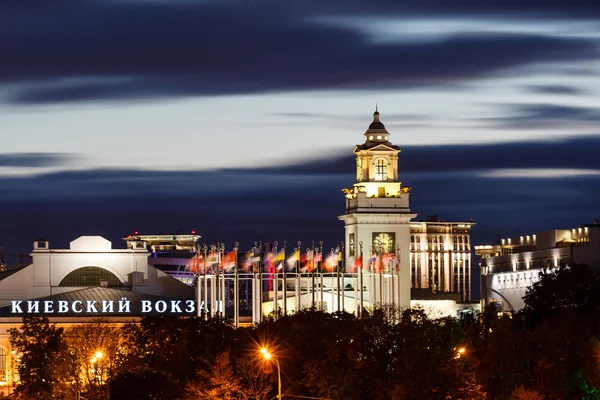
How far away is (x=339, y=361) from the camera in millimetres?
132125

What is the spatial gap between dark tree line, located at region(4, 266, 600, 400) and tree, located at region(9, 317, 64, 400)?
16 centimetres

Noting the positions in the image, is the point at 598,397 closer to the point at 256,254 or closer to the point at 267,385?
the point at 267,385

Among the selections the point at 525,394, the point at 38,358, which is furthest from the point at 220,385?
the point at 38,358

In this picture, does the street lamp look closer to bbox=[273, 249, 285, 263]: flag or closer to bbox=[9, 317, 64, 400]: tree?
bbox=[9, 317, 64, 400]: tree

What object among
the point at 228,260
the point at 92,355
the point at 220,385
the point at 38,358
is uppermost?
the point at 228,260

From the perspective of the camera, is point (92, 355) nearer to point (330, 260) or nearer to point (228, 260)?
point (228, 260)

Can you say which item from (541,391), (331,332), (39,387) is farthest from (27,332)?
(541,391)

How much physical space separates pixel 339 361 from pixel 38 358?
43569 mm

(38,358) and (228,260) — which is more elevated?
(228,260)

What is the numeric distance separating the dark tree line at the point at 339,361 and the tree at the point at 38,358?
6.4 inches

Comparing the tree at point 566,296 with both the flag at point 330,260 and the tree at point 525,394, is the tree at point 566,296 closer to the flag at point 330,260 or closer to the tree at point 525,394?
the flag at point 330,260

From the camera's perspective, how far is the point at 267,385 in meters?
129

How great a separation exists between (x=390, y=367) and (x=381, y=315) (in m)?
7.73

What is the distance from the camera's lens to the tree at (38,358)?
160 meters
